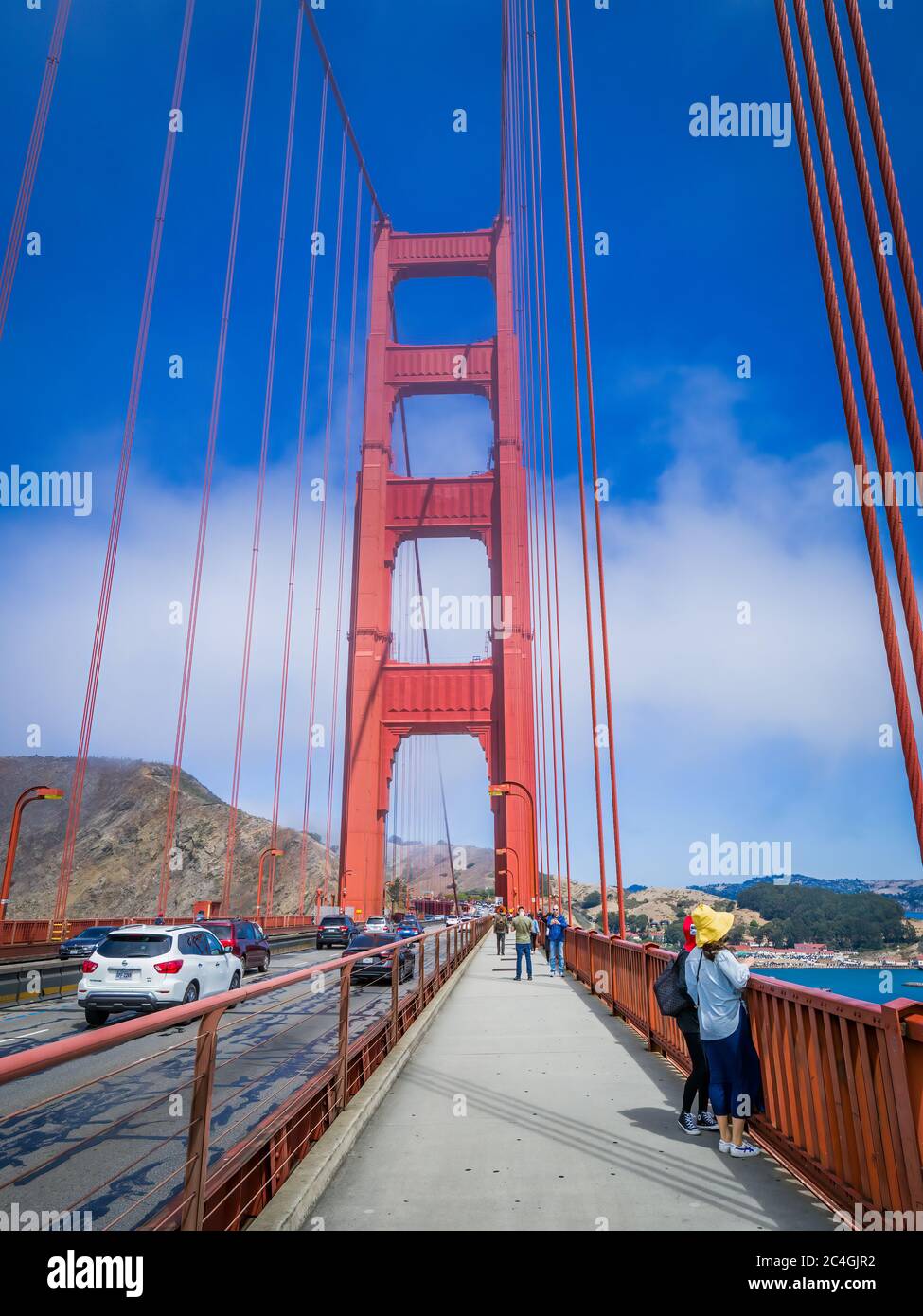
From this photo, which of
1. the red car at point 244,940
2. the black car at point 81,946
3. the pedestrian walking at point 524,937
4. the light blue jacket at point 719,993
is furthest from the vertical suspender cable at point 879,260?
the black car at point 81,946

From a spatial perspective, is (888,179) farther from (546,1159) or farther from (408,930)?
(408,930)

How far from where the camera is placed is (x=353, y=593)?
38688 mm

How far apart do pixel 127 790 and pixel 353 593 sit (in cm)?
8512

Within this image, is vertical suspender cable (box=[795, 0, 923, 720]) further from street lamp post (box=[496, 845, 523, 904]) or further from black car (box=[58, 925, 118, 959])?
street lamp post (box=[496, 845, 523, 904])

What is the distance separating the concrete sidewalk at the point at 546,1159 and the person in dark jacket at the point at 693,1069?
0.37 feet

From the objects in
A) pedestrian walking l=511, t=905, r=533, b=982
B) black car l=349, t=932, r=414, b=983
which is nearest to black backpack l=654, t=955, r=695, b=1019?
black car l=349, t=932, r=414, b=983

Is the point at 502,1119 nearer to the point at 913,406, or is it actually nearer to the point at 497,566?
the point at 913,406

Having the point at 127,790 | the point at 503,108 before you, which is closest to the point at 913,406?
the point at 503,108

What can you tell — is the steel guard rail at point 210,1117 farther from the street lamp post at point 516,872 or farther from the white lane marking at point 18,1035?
the street lamp post at point 516,872

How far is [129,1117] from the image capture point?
9.17 feet

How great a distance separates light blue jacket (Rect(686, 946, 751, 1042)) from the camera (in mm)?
4562

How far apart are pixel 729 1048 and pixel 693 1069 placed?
0.80 metres

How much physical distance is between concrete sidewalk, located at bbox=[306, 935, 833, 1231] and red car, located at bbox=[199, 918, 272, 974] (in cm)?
1024

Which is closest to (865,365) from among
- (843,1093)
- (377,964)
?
(843,1093)
